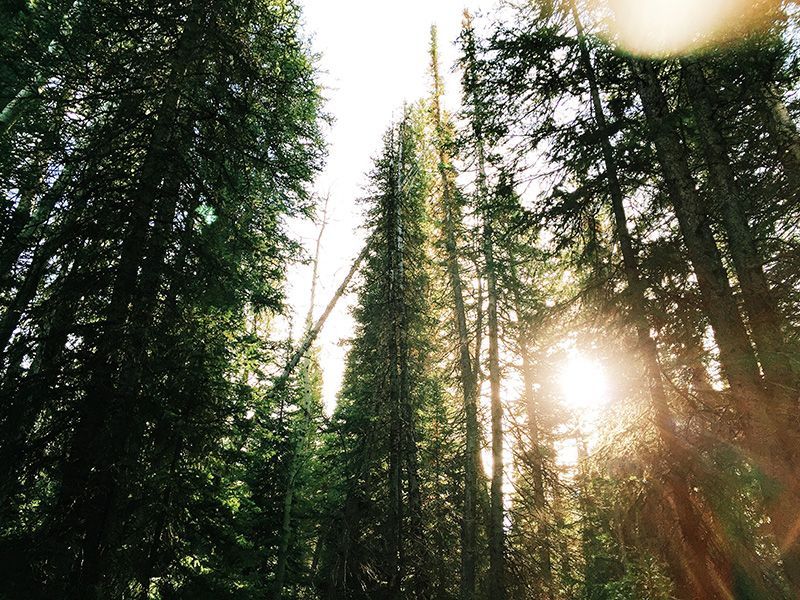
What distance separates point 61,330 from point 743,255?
8.90 meters

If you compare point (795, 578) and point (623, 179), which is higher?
point (623, 179)

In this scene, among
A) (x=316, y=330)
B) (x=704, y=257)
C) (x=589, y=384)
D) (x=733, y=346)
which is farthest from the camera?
(x=316, y=330)

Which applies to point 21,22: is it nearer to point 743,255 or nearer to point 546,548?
point 743,255

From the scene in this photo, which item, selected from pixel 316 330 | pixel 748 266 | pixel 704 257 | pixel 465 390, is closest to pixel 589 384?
pixel 704 257

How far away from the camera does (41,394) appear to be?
3.90 m

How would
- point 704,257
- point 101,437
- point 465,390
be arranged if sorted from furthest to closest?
point 465,390
point 704,257
point 101,437

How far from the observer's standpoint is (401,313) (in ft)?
37.6

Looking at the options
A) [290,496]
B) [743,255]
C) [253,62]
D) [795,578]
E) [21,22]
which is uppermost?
[21,22]

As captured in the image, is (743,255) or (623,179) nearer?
(743,255)

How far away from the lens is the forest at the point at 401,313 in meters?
4.35

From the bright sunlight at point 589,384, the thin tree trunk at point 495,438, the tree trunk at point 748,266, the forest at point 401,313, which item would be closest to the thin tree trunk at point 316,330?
the forest at point 401,313

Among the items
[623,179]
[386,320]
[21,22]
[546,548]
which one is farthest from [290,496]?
[21,22]

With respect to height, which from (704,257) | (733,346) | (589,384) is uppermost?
(704,257)

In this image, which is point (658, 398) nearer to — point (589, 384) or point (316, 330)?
point (589, 384)
